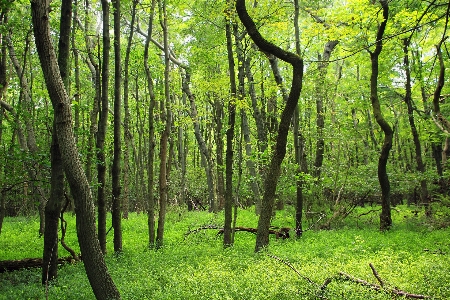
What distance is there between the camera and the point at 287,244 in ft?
35.4

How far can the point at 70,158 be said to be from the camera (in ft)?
18.6

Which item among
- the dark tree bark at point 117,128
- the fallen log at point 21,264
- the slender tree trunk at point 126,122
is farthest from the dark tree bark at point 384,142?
the fallen log at point 21,264

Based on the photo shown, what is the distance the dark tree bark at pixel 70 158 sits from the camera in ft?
18.6

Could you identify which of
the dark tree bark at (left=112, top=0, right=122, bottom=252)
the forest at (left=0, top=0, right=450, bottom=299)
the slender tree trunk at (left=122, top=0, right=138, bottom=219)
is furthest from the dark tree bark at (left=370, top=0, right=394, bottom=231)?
the dark tree bark at (left=112, top=0, right=122, bottom=252)

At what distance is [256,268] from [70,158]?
425cm

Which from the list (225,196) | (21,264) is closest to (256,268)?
(225,196)

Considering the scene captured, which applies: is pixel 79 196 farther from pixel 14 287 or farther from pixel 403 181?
pixel 403 181

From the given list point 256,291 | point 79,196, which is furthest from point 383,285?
point 79,196

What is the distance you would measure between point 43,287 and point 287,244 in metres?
6.64

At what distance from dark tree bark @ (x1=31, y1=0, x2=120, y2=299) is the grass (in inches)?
32.1

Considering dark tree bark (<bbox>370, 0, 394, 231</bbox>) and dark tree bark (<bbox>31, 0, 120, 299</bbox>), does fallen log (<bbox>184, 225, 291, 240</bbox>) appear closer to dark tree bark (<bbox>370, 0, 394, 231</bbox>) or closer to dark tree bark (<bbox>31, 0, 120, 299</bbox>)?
dark tree bark (<bbox>370, 0, 394, 231</bbox>)

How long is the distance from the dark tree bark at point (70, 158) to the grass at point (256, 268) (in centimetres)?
82

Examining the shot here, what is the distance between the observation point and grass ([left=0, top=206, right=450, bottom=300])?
585cm

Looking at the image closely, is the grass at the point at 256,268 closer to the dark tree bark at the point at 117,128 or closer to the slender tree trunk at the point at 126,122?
the dark tree bark at the point at 117,128
